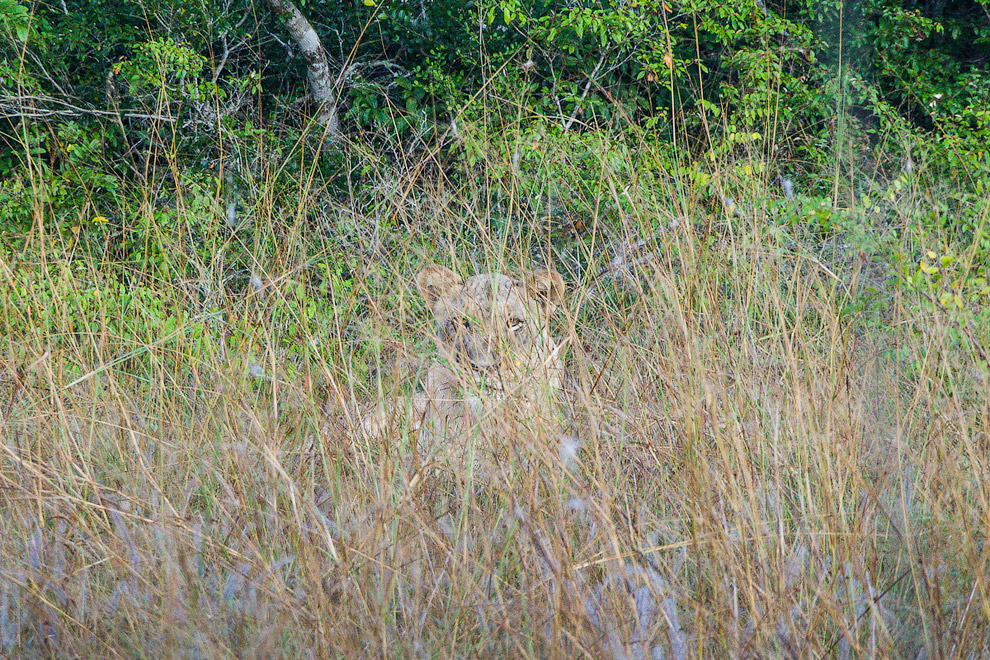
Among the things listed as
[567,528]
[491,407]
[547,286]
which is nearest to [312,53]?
[547,286]

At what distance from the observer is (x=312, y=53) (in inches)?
179

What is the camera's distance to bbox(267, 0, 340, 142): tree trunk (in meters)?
→ 4.44

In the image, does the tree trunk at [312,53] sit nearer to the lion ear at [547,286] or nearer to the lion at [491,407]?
the lion ear at [547,286]

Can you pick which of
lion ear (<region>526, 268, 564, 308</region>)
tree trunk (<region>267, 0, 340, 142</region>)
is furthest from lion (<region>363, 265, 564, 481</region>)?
tree trunk (<region>267, 0, 340, 142</region>)

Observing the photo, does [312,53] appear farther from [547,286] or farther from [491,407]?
[491,407]

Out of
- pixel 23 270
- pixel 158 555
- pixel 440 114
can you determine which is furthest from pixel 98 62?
pixel 158 555

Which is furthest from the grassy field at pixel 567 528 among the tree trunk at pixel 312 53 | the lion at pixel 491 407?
the tree trunk at pixel 312 53

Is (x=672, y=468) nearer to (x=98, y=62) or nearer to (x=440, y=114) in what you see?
(x=440, y=114)

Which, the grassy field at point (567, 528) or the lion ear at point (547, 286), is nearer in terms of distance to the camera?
the grassy field at point (567, 528)

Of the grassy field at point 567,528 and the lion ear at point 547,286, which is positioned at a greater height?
the lion ear at point 547,286

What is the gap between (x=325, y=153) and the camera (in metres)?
4.62

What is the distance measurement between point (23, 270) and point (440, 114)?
2.85 metres

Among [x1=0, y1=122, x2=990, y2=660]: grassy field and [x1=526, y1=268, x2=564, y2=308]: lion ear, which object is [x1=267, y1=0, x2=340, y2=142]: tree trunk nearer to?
[x1=526, y1=268, x2=564, y2=308]: lion ear

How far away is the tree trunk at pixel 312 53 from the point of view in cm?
444
